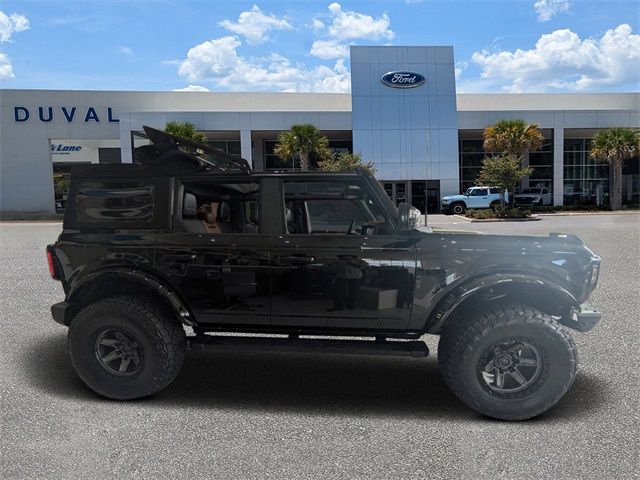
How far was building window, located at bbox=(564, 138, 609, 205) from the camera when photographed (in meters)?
38.2

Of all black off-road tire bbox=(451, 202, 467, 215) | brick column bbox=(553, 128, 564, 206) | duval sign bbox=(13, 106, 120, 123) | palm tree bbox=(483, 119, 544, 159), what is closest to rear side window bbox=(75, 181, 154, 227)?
palm tree bbox=(483, 119, 544, 159)

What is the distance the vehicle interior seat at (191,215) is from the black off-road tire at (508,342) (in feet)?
7.46

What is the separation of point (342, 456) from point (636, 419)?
2.18 m

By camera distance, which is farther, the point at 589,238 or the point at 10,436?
the point at 589,238

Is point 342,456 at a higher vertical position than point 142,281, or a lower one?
lower

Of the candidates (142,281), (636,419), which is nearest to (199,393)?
(142,281)

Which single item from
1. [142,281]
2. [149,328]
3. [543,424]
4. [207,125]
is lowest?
[543,424]

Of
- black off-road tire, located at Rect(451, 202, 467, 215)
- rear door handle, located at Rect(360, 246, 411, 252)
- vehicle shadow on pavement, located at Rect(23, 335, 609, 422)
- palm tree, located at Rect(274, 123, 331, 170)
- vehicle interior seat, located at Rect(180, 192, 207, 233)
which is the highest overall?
palm tree, located at Rect(274, 123, 331, 170)

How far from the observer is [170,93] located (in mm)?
35156

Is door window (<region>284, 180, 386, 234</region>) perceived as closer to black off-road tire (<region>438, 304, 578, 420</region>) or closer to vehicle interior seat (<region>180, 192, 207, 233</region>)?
vehicle interior seat (<region>180, 192, 207, 233</region>)

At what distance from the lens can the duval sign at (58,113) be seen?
3400cm

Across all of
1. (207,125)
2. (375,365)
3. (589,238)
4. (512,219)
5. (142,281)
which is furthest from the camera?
(207,125)

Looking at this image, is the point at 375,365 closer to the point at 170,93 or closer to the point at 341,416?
the point at 341,416

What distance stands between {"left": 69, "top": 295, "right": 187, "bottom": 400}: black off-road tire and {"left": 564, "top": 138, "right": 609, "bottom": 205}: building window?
40355 millimetres
